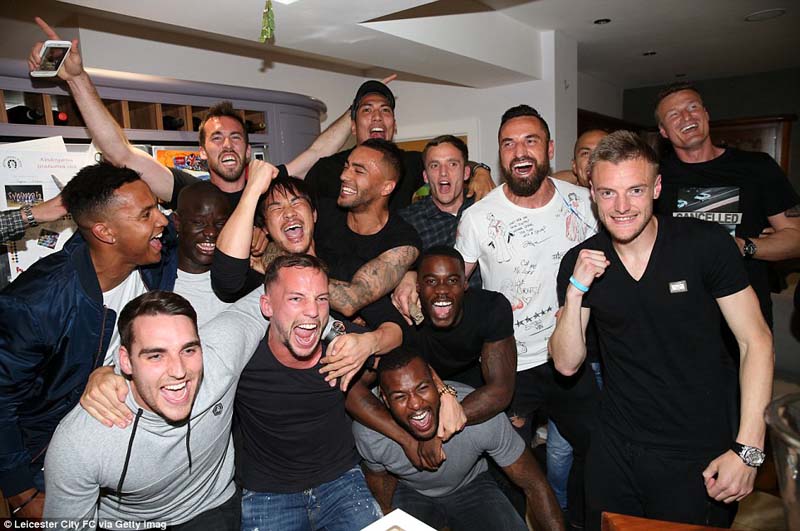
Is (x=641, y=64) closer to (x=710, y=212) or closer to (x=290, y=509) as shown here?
(x=710, y=212)

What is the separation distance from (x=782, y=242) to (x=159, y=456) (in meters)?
2.84

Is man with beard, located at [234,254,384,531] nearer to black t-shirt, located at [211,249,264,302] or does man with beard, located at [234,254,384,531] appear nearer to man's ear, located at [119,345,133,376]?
black t-shirt, located at [211,249,264,302]

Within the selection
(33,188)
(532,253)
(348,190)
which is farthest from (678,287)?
(33,188)

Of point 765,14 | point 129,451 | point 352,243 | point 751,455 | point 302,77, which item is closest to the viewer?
point 751,455

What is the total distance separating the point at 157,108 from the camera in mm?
3387

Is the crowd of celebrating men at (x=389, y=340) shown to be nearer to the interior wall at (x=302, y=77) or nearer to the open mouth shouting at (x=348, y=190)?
the open mouth shouting at (x=348, y=190)

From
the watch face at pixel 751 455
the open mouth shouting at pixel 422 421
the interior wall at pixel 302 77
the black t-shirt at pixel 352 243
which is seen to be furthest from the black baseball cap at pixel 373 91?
the watch face at pixel 751 455

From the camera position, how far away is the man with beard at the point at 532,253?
2.52 meters

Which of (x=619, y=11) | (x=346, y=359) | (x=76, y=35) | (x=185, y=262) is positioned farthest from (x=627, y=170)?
(x=76, y=35)

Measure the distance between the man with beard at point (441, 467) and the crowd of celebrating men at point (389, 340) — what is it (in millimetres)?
10

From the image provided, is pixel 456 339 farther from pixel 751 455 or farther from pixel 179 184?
pixel 179 184

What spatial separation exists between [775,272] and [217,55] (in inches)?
228

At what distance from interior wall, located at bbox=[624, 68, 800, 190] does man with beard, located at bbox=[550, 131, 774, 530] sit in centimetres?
793

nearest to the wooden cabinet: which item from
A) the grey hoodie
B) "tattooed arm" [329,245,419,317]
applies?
the grey hoodie
